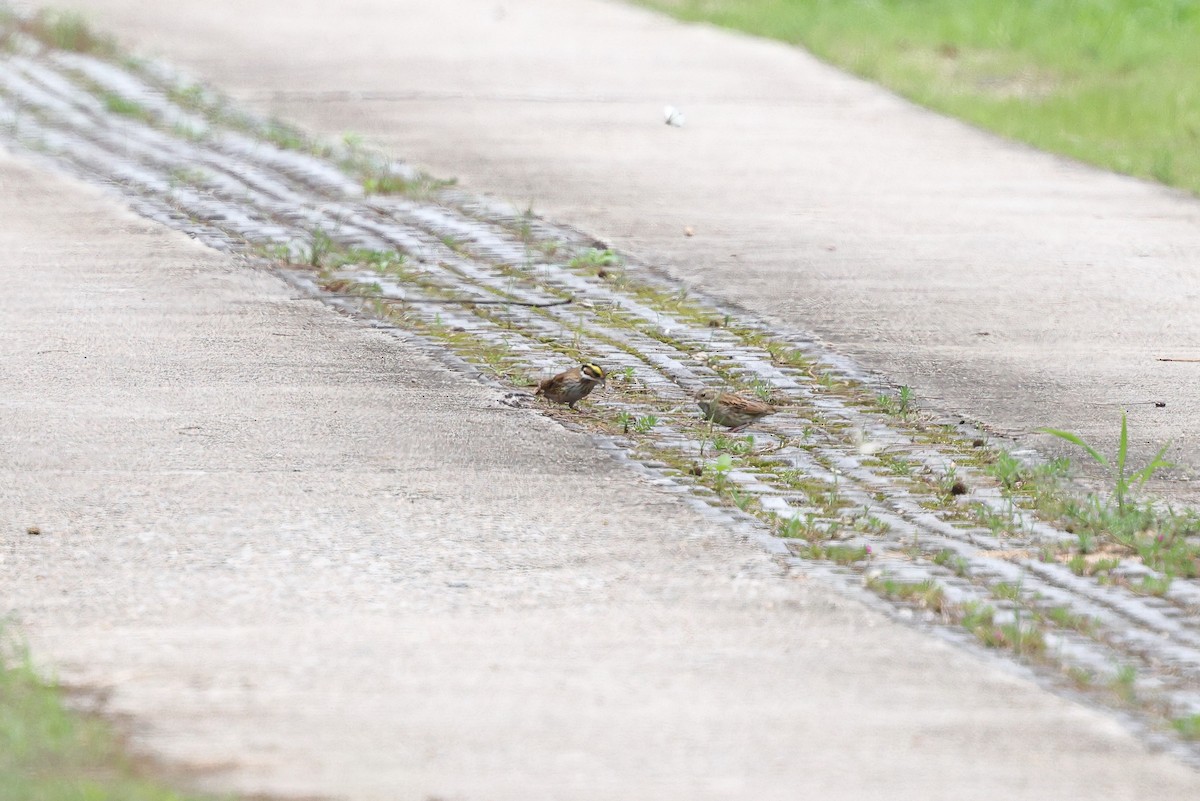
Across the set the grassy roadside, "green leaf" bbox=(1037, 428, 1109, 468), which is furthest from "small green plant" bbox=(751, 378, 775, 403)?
the grassy roadside

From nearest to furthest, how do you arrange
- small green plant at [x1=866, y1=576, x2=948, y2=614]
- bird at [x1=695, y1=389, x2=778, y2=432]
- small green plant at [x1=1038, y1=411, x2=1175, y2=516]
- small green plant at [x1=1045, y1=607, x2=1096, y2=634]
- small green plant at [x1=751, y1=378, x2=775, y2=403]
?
small green plant at [x1=1045, y1=607, x2=1096, y2=634] < small green plant at [x1=866, y1=576, x2=948, y2=614] < small green plant at [x1=1038, y1=411, x2=1175, y2=516] < bird at [x1=695, y1=389, x2=778, y2=432] < small green plant at [x1=751, y1=378, x2=775, y2=403]

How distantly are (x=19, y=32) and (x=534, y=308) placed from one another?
28.4 feet

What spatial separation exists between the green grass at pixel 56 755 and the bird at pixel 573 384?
2.77 meters

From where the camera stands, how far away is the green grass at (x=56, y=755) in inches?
155

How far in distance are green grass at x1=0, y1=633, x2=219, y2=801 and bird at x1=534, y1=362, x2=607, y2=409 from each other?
2.77 meters

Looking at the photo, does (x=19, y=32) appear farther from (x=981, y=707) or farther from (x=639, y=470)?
(x=981, y=707)

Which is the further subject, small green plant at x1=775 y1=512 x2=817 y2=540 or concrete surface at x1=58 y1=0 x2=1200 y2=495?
concrete surface at x1=58 y1=0 x2=1200 y2=495

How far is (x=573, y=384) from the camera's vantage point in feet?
22.9

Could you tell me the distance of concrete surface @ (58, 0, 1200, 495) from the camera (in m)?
7.90

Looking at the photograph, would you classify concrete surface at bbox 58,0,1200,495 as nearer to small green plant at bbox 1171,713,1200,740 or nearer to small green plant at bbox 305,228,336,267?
small green plant at bbox 305,228,336,267

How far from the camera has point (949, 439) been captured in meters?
6.78

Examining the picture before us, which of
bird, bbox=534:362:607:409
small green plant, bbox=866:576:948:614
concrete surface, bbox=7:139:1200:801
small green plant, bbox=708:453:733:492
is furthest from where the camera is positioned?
bird, bbox=534:362:607:409

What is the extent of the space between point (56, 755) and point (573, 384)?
3.10 meters

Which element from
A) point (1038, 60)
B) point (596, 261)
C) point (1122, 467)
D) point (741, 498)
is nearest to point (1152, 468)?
point (1122, 467)
